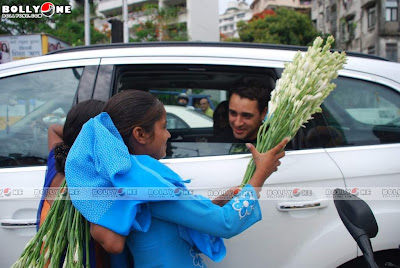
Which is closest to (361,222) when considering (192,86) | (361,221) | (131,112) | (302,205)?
(361,221)

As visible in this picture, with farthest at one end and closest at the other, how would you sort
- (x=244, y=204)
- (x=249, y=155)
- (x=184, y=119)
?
(x=184, y=119), (x=249, y=155), (x=244, y=204)

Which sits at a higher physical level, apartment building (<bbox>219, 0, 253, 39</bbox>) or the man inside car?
apartment building (<bbox>219, 0, 253, 39</bbox>)

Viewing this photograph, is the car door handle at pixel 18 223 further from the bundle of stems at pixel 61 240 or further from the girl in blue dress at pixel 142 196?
the girl in blue dress at pixel 142 196

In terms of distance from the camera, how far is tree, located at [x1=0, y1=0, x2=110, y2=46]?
1503cm

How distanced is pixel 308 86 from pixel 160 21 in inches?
1210

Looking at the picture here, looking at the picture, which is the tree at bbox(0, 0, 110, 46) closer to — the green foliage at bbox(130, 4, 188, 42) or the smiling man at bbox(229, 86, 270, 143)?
the green foliage at bbox(130, 4, 188, 42)

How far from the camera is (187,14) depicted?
33375 millimetres

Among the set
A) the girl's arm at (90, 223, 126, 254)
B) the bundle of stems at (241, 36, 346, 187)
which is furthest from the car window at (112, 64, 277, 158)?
the girl's arm at (90, 223, 126, 254)

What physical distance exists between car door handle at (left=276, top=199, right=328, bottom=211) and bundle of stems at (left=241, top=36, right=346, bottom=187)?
0.45 metres

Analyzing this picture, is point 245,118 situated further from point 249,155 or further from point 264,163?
point 264,163

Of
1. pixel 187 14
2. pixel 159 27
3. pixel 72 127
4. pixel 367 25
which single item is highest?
pixel 187 14

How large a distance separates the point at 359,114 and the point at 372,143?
0.62 ft

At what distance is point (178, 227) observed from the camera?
1.34 meters

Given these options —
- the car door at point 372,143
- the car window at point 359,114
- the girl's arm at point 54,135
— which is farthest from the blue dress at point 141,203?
the car window at point 359,114
